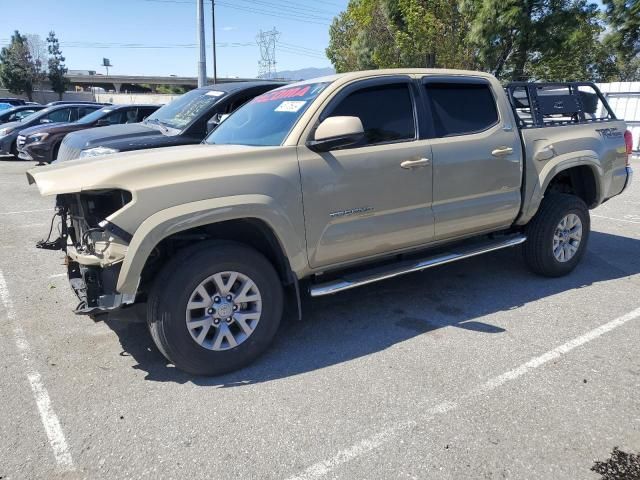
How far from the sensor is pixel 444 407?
9.75ft

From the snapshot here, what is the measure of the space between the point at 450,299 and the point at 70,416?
318 centimetres

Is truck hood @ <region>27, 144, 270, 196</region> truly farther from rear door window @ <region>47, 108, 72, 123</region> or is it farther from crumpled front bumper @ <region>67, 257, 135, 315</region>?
rear door window @ <region>47, 108, 72, 123</region>

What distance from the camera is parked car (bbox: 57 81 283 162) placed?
21.9ft

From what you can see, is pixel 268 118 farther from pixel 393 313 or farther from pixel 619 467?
pixel 619 467

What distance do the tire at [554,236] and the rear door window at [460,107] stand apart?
1.12 metres

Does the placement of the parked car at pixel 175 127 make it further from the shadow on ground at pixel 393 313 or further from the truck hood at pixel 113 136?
the shadow on ground at pixel 393 313

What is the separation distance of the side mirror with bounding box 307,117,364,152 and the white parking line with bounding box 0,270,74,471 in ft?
7.58

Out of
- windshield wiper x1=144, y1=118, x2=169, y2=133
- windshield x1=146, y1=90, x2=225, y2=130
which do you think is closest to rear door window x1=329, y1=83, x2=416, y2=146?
windshield x1=146, y1=90, x2=225, y2=130

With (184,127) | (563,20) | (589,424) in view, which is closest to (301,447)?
(589,424)

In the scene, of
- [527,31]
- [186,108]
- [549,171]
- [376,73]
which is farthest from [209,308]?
[527,31]

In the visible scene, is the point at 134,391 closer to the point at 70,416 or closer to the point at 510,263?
the point at 70,416

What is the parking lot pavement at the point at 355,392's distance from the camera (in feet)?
8.37

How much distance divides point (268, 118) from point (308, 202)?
0.98 metres

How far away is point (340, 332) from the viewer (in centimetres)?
400
